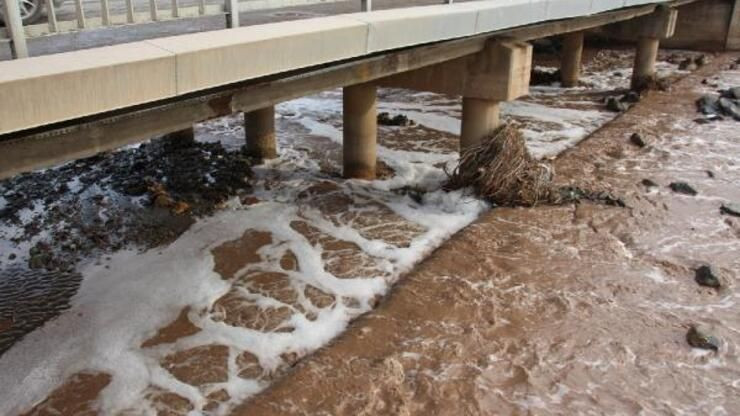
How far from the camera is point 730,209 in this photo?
9359 mm

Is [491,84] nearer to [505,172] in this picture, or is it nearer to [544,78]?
[505,172]

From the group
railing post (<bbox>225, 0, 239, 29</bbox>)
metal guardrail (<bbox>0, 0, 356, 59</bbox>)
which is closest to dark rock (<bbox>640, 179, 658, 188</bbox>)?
metal guardrail (<bbox>0, 0, 356, 59</bbox>)

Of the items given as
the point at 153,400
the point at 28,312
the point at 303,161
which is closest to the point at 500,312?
the point at 153,400

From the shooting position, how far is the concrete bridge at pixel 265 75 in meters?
3.61

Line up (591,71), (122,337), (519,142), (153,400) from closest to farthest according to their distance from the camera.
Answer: (153,400)
(122,337)
(519,142)
(591,71)

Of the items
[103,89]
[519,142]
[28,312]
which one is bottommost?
[28,312]

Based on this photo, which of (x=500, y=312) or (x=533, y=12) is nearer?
(x=500, y=312)

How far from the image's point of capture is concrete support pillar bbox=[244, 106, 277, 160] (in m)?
11.3

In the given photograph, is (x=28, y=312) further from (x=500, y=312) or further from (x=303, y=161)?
(x=303, y=161)

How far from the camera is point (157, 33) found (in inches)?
191

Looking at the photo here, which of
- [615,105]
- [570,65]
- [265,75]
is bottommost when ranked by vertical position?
[615,105]

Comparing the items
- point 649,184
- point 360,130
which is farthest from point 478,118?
point 649,184

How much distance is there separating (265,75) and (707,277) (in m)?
5.43

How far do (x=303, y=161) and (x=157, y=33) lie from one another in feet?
22.3
